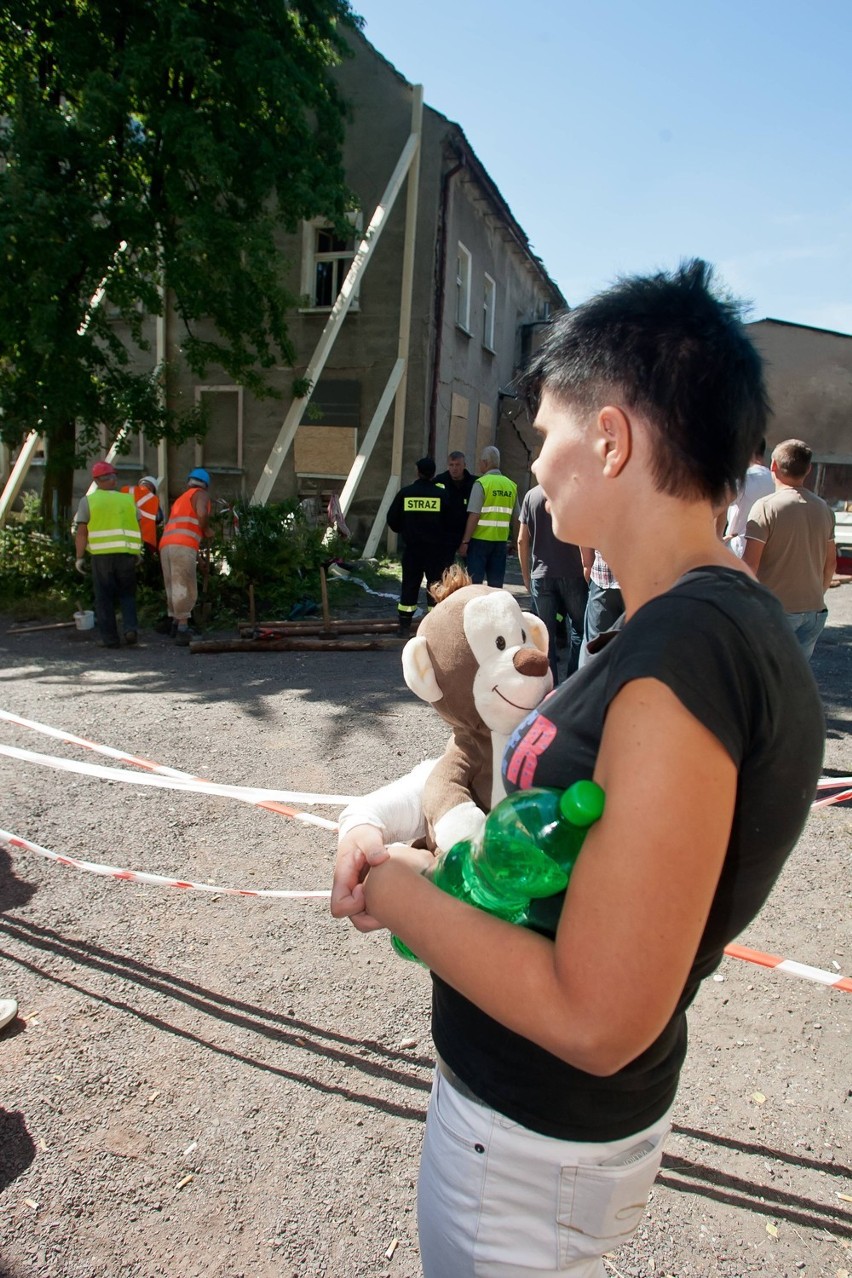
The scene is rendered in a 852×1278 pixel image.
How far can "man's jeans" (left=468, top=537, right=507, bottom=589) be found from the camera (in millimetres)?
9523

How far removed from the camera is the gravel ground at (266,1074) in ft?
6.86

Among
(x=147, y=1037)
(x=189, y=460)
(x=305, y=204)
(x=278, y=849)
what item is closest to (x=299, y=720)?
(x=278, y=849)

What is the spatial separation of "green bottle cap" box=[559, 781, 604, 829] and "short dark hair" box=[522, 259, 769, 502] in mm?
361

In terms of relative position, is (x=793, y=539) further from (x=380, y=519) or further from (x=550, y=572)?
(x=380, y=519)

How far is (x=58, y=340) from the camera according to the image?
10781 mm

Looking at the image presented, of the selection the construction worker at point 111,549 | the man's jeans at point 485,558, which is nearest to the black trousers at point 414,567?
the man's jeans at point 485,558

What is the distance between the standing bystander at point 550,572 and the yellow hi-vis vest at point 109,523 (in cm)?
484

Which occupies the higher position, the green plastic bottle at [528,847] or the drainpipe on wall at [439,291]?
the drainpipe on wall at [439,291]

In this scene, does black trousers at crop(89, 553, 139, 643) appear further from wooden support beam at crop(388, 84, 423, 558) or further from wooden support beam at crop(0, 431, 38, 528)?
wooden support beam at crop(0, 431, 38, 528)

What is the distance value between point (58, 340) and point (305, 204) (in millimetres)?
3904

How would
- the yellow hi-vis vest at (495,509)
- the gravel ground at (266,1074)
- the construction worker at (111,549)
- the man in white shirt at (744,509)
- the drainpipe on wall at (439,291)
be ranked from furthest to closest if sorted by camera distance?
the drainpipe on wall at (439,291) → the yellow hi-vis vest at (495,509) → the construction worker at (111,549) → the man in white shirt at (744,509) → the gravel ground at (266,1074)

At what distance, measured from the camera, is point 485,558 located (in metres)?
9.66

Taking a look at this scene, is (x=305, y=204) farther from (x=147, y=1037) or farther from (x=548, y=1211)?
(x=548, y=1211)

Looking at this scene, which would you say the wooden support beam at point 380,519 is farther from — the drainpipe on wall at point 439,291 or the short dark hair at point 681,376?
the short dark hair at point 681,376
